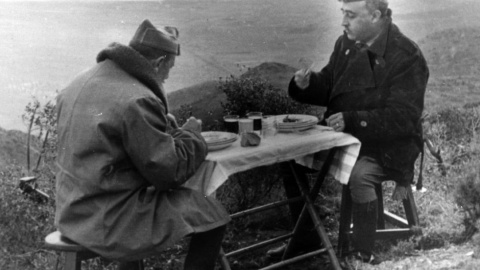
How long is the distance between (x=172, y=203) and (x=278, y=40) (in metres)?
2.96

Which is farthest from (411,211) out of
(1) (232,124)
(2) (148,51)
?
(2) (148,51)

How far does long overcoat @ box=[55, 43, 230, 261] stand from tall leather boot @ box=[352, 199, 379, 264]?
1370 millimetres

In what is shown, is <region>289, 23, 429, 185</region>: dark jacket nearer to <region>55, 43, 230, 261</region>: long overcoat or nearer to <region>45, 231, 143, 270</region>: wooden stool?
<region>55, 43, 230, 261</region>: long overcoat

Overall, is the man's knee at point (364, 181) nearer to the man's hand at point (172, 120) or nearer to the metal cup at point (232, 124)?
the metal cup at point (232, 124)

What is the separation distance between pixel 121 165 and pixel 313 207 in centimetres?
162

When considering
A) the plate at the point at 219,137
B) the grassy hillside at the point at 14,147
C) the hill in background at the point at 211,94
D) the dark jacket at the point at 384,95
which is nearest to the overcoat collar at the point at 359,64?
the dark jacket at the point at 384,95

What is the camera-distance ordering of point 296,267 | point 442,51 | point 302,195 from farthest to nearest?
point 442,51
point 296,267
point 302,195

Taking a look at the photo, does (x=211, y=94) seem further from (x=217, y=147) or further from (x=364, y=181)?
(x=217, y=147)

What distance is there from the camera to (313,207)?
427 cm

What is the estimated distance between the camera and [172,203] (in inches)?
127

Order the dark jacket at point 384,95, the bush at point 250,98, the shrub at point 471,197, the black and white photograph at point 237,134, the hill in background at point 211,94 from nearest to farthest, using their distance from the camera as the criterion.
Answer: the black and white photograph at point 237,134 < the dark jacket at point 384,95 < the shrub at point 471,197 < the bush at point 250,98 < the hill in background at point 211,94

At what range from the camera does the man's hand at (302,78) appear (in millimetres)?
4590

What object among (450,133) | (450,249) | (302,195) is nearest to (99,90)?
(302,195)

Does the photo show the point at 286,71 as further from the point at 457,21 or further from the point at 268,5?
the point at 457,21
